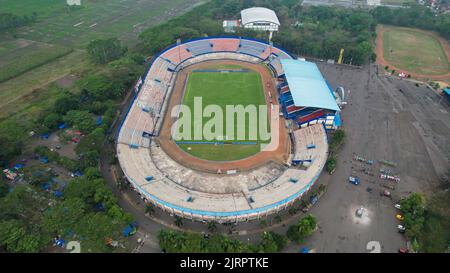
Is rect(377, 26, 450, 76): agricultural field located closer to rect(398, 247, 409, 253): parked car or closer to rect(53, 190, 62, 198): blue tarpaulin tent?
rect(398, 247, 409, 253): parked car

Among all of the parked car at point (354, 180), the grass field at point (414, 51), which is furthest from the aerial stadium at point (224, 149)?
the grass field at point (414, 51)

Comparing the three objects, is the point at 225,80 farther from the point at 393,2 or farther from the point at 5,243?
the point at 393,2

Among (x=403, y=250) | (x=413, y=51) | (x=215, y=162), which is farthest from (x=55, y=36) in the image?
(x=413, y=51)

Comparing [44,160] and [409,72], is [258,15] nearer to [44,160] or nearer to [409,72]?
[409,72]

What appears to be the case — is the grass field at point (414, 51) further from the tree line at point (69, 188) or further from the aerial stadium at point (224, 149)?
the tree line at point (69, 188)

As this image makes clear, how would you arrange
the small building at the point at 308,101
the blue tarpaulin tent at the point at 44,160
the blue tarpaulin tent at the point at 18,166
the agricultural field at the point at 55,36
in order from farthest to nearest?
the agricultural field at the point at 55,36 → the small building at the point at 308,101 → the blue tarpaulin tent at the point at 44,160 → the blue tarpaulin tent at the point at 18,166

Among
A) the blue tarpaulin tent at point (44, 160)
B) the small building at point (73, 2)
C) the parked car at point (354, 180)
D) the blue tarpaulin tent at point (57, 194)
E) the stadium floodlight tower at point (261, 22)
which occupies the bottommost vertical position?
the parked car at point (354, 180)

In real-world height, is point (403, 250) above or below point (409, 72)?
below
